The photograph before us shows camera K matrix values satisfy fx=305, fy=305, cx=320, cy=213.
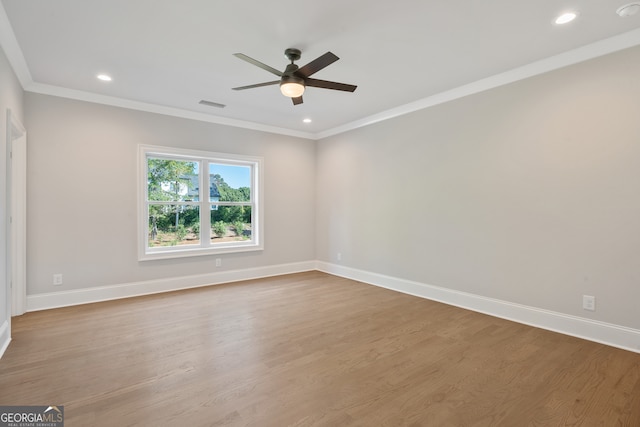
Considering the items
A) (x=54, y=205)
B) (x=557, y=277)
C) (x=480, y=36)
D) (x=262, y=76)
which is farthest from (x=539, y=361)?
(x=54, y=205)

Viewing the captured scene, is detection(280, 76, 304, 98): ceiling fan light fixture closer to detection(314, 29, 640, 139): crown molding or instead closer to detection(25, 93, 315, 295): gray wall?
detection(314, 29, 640, 139): crown molding

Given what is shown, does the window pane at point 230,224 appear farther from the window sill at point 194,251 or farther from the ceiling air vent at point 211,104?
the ceiling air vent at point 211,104

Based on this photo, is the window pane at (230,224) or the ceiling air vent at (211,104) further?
the window pane at (230,224)

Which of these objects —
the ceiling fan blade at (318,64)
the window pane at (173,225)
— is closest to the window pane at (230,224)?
the window pane at (173,225)

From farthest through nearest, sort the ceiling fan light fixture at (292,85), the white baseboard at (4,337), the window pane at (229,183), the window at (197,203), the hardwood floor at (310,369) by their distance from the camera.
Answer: the window pane at (229,183) → the window at (197,203) → the ceiling fan light fixture at (292,85) → the white baseboard at (4,337) → the hardwood floor at (310,369)

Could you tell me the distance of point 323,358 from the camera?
2.59 metres

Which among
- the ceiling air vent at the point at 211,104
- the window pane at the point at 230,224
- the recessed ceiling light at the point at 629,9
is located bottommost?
the window pane at the point at 230,224

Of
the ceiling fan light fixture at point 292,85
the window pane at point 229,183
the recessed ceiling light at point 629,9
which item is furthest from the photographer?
the window pane at point 229,183

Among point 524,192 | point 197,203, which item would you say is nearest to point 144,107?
point 197,203

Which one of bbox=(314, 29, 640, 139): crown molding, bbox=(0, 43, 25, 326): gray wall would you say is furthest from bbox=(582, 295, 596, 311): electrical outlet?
bbox=(0, 43, 25, 326): gray wall

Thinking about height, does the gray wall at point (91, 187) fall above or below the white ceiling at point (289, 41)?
below

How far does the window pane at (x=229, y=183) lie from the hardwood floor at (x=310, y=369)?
7.13 ft

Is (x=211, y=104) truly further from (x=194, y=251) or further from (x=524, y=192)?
(x=524, y=192)

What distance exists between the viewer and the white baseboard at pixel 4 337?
103 inches
